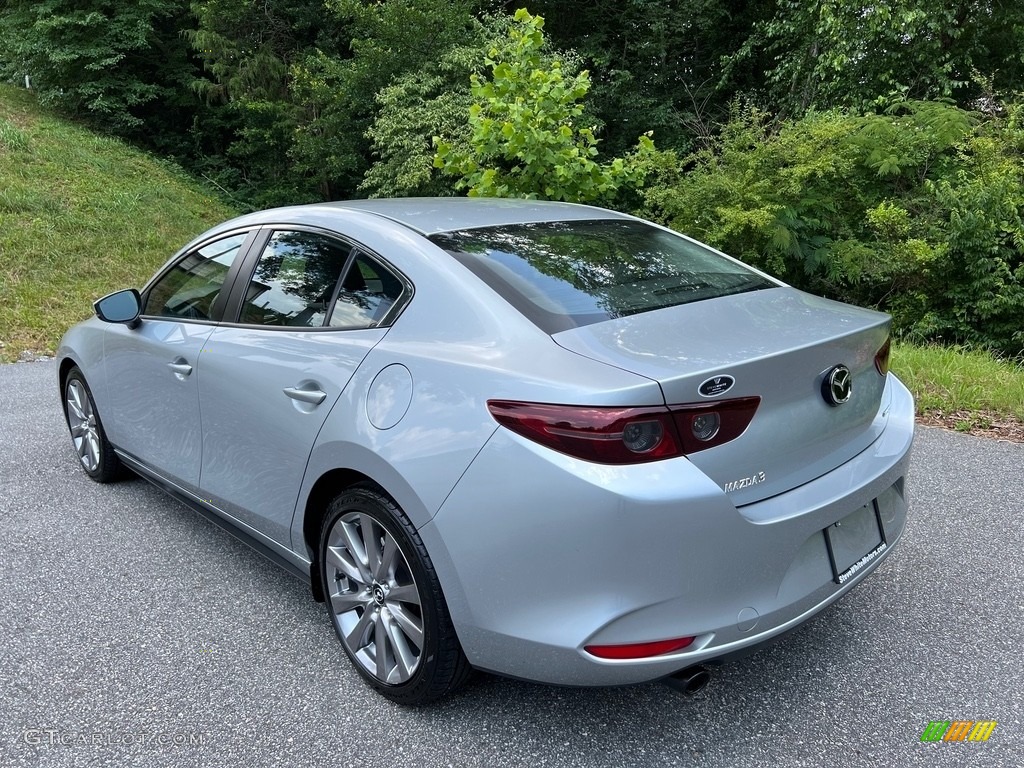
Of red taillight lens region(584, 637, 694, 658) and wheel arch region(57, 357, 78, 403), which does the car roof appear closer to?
red taillight lens region(584, 637, 694, 658)

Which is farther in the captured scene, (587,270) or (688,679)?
(587,270)

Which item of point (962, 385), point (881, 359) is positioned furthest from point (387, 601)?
point (962, 385)

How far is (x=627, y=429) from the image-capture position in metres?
1.94

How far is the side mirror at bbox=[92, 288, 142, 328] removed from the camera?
3.63 metres

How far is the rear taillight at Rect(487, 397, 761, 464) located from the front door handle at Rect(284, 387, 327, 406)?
0.81 m

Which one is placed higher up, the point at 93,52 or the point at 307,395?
the point at 93,52

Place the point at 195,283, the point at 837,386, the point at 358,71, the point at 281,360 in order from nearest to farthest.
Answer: the point at 837,386
the point at 281,360
the point at 195,283
the point at 358,71

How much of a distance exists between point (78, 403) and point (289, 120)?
14.7 metres

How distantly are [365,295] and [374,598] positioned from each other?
3.25 feet

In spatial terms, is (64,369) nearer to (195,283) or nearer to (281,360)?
(195,283)

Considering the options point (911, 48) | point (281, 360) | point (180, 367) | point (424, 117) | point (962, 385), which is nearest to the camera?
point (281, 360)

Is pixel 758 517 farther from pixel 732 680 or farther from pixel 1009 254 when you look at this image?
pixel 1009 254

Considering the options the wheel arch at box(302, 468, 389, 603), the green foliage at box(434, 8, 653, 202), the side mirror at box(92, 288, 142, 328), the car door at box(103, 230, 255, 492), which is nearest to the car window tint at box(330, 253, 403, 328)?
the wheel arch at box(302, 468, 389, 603)

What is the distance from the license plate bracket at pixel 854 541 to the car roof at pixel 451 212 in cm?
152
